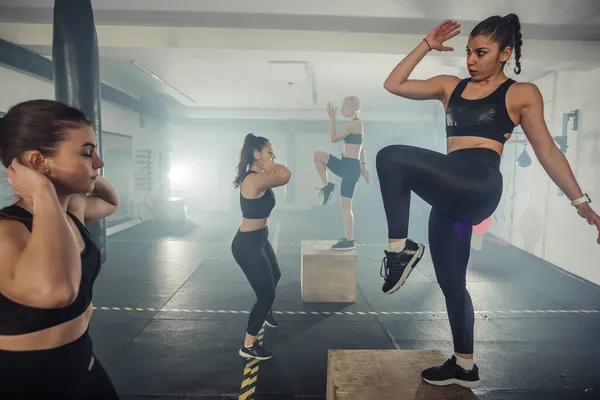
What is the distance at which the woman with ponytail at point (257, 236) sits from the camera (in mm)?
3586

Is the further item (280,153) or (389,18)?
(280,153)

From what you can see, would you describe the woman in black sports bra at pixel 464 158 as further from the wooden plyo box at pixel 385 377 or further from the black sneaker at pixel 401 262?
the wooden plyo box at pixel 385 377

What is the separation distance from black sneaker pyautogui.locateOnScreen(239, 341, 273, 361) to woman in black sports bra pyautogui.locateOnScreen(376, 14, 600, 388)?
2401 mm

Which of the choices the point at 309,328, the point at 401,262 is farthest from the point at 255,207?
the point at 401,262

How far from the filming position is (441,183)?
1.67 m

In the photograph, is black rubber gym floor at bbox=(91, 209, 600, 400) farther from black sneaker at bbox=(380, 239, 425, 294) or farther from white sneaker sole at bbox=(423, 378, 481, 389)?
black sneaker at bbox=(380, 239, 425, 294)

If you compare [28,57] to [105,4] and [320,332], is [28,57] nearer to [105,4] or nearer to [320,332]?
[105,4]

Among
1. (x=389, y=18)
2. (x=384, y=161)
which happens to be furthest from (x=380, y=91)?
(x=384, y=161)

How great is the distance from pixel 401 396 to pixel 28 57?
7.41m

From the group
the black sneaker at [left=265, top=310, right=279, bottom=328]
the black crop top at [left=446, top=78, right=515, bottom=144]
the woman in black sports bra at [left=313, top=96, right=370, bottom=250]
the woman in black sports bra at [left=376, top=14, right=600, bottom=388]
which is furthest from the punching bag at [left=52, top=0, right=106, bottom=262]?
the black crop top at [left=446, top=78, right=515, bottom=144]

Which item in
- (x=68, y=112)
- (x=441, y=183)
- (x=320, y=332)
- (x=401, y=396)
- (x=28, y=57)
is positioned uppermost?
(x=28, y=57)

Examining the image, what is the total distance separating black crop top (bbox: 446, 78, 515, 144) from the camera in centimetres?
177

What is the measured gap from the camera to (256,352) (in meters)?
3.76

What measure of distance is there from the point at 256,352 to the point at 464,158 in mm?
2946
